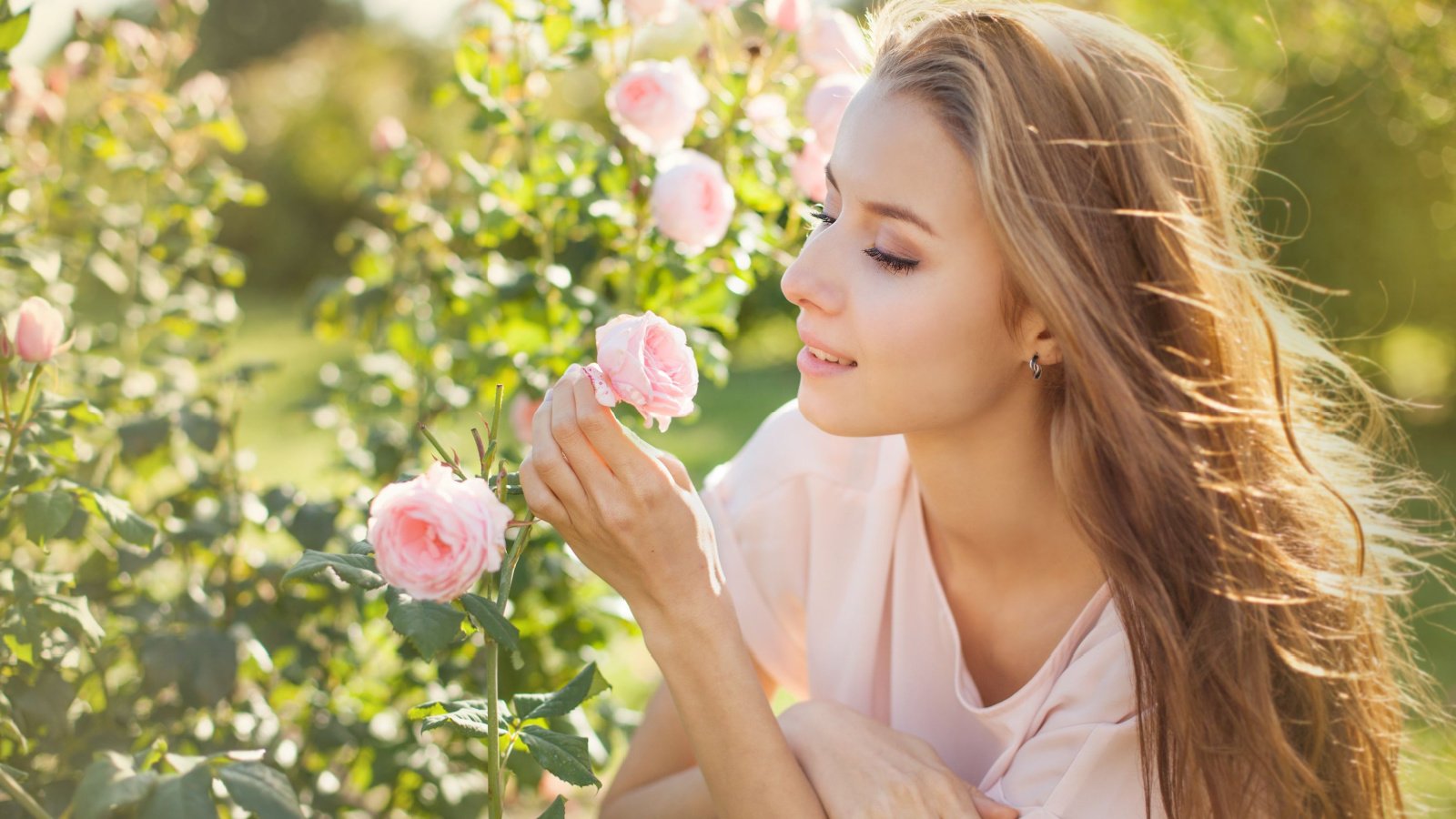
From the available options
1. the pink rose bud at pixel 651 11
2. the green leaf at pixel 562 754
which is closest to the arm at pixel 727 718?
the green leaf at pixel 562 754

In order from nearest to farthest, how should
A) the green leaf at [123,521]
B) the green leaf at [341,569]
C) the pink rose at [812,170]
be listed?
the green leaf at [341,569]
the green leaf at [123,521]
the pink rose at [812,170]

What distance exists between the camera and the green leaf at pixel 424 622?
1.23 m

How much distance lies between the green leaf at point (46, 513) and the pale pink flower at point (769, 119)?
1271mm

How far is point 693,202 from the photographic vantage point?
6.24ft

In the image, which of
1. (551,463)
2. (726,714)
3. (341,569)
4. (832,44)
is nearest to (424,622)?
(341,569)

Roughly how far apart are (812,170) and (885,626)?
32.1 inches

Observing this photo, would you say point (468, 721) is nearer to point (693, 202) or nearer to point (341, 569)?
point (341, 569)

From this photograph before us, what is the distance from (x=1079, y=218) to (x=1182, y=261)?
7.2 inches

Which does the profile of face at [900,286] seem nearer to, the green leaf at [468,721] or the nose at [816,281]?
the nose at [816,281]

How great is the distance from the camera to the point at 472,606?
1237mm

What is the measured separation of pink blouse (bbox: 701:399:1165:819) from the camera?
71.2 inches

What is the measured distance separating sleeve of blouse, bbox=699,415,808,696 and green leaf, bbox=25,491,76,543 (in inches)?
41.9

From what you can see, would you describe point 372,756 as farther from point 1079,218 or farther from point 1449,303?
point 1449,303

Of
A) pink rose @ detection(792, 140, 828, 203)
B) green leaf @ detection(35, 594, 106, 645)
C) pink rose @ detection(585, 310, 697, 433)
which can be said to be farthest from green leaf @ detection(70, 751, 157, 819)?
pink rose @ detection(792, 140, 828, 203)
